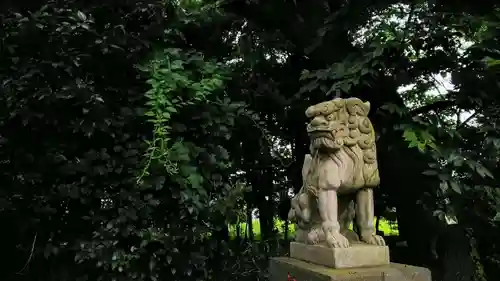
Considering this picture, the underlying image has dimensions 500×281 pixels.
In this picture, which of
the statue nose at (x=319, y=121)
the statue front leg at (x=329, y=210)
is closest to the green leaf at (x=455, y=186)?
the statue front leg at (x=329, y=210)

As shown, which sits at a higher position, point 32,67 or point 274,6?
point 274,6

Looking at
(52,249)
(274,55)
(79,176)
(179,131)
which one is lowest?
(52,249)

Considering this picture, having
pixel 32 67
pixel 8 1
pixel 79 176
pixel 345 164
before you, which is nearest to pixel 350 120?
pixel 345 164

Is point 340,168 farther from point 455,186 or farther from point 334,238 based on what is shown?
point 455,186

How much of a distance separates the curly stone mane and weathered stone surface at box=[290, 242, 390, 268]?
0.39 meters

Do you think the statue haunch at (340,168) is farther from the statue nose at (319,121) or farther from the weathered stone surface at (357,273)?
the weathered stone surface at (357,273)

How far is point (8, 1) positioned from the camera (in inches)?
168

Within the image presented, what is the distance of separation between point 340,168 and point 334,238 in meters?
0.44

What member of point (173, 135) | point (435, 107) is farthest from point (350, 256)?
point (435, 107)

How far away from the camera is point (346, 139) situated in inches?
124

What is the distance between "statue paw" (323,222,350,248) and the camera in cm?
298

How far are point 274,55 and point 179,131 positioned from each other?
1798mm

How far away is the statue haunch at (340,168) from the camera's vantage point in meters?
3.12

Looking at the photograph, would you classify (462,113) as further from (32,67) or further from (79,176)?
(32,67)
